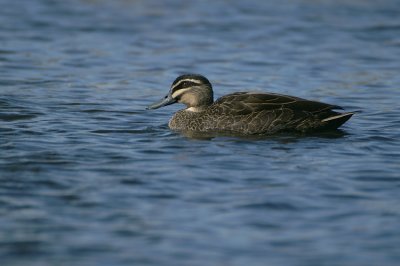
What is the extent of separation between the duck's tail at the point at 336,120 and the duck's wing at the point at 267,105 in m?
0.14

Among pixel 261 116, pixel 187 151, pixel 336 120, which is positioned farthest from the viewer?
pixel 336 120

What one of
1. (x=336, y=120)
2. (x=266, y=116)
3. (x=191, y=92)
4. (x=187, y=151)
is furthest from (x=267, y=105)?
(x=187, y=151)

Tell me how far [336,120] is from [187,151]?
2.45 m

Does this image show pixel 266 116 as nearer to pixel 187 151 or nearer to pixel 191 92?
pixel 191 92

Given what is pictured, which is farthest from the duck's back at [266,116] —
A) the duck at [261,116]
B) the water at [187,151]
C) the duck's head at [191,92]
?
the duck's head at [191,92]

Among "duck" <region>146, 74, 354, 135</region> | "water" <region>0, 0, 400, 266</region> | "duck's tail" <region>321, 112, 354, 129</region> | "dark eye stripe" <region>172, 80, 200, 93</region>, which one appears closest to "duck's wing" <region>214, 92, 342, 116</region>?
"duck" <region>146, 74, 354, 135</region>

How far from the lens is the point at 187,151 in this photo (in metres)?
12.5

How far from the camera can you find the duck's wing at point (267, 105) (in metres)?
13.7

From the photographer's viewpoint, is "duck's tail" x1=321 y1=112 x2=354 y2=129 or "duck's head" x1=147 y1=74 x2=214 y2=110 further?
"duck's head" x1=147 y1=74 x2=214 y2=110

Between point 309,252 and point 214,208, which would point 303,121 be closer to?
point 214,208

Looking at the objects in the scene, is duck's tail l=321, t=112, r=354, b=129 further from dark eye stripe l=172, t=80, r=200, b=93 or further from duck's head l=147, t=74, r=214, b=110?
dark eye stripe l=172, t=80, r=200, b=93

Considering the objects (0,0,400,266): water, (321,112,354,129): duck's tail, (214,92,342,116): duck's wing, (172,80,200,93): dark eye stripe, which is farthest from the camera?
(172,80,200,93): dark eye stripe

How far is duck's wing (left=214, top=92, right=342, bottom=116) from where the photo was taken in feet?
44.9

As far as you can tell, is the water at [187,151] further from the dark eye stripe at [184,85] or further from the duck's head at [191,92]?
the dark eye stripe at [184,85]
